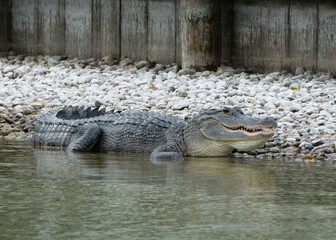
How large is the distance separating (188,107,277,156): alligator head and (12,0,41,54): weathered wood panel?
688 centimetres

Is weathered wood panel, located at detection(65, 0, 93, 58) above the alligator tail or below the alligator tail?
above

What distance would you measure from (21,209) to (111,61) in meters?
8.52

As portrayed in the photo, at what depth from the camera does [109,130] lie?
25.8 feet

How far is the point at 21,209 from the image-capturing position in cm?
387

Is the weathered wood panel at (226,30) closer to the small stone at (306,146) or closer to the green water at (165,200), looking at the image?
the small stone at (306,146)

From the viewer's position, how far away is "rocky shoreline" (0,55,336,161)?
7344 millimetres

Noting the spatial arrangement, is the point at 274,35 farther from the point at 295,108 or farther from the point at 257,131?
the point at 257,131

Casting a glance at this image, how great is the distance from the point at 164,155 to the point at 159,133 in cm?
63

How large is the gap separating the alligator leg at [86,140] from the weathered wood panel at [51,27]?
18.2 ft

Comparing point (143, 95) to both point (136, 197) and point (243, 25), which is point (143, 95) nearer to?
point (243, 25)

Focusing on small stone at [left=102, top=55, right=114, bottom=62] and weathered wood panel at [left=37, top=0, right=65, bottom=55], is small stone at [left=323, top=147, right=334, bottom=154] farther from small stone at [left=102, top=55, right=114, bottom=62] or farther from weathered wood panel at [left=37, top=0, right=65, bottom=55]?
A: weathered wood panel at [left=37, top=0, right=65, bottom=55]

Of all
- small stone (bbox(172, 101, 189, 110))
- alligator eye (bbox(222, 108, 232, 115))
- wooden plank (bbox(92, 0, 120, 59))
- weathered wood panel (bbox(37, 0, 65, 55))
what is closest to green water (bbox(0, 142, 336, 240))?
alligator eye (bbox(222, 108, 232, 115))

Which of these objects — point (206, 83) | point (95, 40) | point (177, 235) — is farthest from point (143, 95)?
point (177, 235)

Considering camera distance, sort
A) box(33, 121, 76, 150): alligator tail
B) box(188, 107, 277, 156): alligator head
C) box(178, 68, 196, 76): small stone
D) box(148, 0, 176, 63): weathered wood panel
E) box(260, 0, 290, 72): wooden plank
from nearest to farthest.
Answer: box(188, 107, 277, 156): alligator head < box(33, 121, 76, 150): alligator tail < box(260, 0, 290, 72): wooden plank < box(178, 68, 196, 76): small stone < box(148, 0, 176, 63): weathered wood panel
